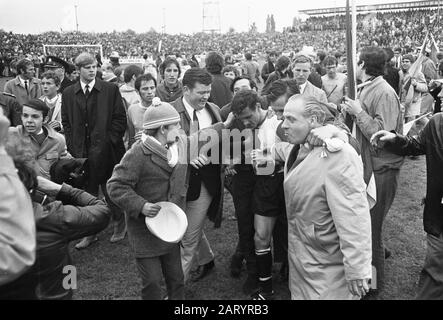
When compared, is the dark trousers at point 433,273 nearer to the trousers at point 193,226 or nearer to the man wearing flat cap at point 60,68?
the trousers at point 193,226

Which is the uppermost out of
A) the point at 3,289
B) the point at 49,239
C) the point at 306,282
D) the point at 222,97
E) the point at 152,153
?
the point at 222,97

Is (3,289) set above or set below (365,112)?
below

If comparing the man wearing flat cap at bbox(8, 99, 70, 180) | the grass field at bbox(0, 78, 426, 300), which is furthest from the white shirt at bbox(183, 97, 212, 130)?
the grass field at bbox(0, 78, 426, 300)

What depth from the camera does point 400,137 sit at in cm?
356

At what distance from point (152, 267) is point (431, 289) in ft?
6.88

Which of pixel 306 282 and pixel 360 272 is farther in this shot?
pixel 306 282

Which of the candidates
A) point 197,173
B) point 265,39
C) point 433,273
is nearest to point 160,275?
point 197,173

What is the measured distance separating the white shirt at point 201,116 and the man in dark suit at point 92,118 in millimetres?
1571

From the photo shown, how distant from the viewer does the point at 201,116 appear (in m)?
4.22

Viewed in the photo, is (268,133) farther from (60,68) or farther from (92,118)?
(60,68)

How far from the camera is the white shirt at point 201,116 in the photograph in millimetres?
4156

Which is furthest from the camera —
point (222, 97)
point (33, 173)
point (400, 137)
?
point (222, 97)
